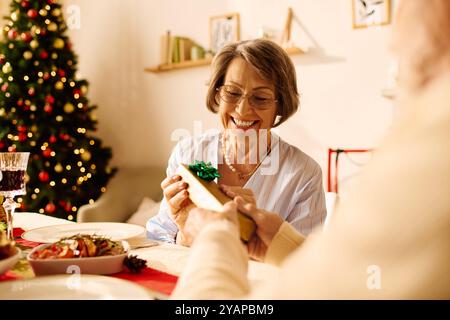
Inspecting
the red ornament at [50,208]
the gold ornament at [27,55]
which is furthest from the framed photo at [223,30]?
the red ornament at [50,208]

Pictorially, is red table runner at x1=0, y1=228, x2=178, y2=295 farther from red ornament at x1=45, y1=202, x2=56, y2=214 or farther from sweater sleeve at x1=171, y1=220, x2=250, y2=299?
red ornament at x1=45, y1=202, x2=56, y2=214

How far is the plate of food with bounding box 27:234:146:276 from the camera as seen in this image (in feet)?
2.99

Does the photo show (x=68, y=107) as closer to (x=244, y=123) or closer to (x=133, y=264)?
(x=244, y=123)

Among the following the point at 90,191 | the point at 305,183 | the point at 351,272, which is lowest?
the point at 90,191

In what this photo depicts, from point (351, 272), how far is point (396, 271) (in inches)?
1.9

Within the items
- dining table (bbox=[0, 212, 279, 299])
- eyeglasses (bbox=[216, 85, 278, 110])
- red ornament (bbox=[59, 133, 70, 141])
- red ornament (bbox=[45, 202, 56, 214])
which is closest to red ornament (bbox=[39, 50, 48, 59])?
red ornament (bbox=[59, 133, 70, 141])

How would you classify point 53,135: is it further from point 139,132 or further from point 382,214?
point 382,214

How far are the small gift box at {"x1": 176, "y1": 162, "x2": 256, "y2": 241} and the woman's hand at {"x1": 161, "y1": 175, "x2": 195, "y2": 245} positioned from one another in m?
0.02

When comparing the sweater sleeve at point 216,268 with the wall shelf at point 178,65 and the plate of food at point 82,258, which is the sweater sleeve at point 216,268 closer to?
the plate of food at point 82,258

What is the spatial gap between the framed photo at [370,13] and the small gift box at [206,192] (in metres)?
2.57

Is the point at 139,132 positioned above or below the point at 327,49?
below

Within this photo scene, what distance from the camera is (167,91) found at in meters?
4.15

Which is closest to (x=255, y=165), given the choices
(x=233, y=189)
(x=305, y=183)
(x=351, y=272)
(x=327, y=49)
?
(x=305, y=183)

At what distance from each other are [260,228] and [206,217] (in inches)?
6.2
